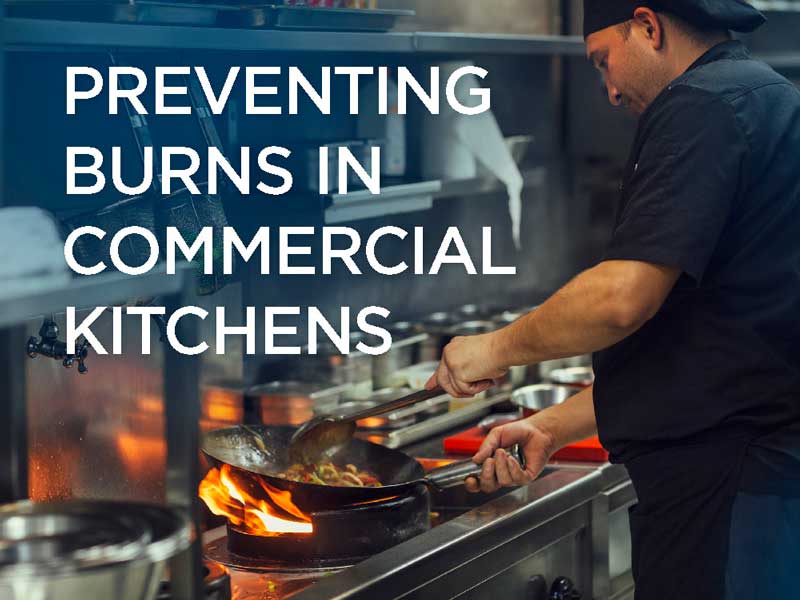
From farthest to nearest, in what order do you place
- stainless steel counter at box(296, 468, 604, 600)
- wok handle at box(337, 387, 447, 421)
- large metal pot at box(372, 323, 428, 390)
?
large metal pot at box(372, 323, 428, 390) < wok handle at box(337, 387, 447, 421) < stainless steel counter at box(296, 468, 604, 600)

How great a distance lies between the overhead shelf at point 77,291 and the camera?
3.81 feet

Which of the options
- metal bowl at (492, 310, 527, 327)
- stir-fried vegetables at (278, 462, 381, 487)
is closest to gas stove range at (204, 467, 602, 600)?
stir-fried vegetables at (278, 462, 381, 487)

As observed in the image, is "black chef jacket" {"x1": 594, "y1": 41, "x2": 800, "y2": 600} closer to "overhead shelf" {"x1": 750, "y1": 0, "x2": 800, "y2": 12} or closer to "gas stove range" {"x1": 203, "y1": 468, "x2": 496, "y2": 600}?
"gas stove range" {"x1": 203, "y1": 468, "x2": 496, "y2": 600}

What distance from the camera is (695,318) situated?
2027 millimetres

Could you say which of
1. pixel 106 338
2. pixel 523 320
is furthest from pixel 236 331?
pixel 523 320

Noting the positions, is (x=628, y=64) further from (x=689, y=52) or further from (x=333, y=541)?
(x=333, y=541)

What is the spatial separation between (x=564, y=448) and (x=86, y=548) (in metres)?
1.68

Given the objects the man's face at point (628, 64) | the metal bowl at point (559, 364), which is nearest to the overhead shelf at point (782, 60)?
the metal bowl at point (559, 364)

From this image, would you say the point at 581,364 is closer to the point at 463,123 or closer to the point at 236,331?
the point at 463,123

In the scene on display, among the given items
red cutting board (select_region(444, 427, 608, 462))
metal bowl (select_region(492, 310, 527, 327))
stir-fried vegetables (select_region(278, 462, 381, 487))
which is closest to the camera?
stir-fried vegetables (select_region(278, 462, 381, 487))

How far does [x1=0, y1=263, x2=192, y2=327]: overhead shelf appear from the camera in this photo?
1160 millimetres

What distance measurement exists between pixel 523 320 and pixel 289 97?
1.27 m

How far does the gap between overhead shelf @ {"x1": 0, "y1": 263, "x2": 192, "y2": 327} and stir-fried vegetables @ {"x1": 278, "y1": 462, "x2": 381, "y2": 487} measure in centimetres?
103

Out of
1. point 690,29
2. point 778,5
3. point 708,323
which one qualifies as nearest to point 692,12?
point 690,29
